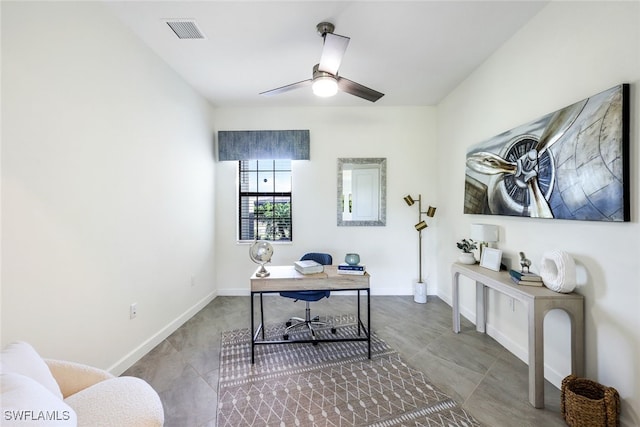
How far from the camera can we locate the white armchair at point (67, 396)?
0.88 metres

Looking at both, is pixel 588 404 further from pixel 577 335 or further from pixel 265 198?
pixel 265 198

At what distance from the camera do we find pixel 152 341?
2.60m

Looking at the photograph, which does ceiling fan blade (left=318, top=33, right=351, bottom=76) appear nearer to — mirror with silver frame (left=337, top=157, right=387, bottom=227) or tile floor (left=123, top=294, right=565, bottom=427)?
mirror with silver frame (left=337, top=157, right=387, bottom=227)

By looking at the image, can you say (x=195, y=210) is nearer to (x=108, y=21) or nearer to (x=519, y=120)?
(x=108, y=21)

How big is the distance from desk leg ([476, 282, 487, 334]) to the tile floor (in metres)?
0.10

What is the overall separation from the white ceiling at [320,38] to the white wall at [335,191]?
2.40 feet

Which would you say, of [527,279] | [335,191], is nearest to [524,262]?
[527,279]

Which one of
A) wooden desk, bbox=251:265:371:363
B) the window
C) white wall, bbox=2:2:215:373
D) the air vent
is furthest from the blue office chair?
the air vent

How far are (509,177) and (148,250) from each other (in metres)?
3.41

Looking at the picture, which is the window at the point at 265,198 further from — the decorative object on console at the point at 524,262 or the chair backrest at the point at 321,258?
the decorative object on console at the point at 524,262

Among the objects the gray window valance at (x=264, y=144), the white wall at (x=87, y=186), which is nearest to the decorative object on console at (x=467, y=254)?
the gray window valance at (x=264, y=144)

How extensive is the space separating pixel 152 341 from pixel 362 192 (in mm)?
3156

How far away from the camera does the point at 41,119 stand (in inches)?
63.9

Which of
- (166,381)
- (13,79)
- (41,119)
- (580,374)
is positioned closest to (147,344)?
(166,381)
